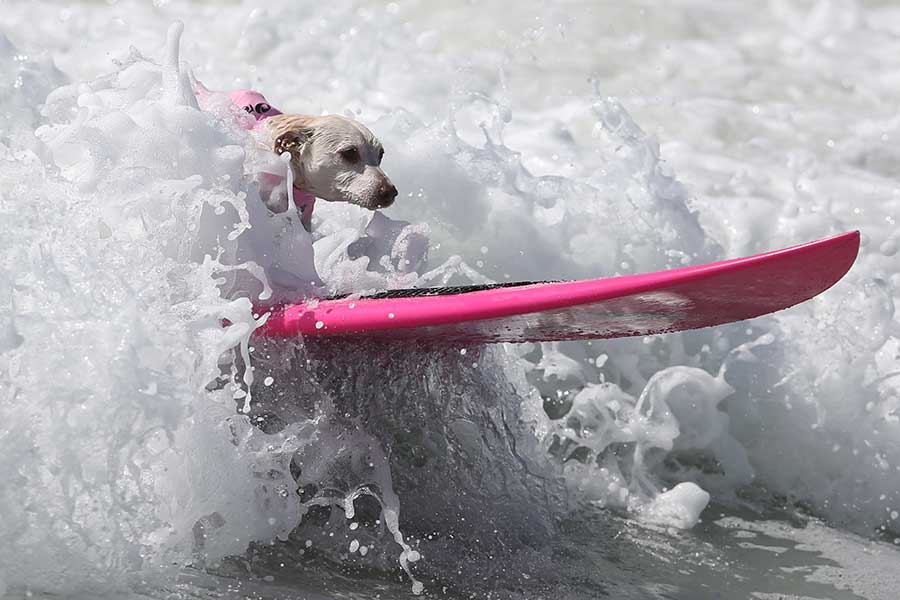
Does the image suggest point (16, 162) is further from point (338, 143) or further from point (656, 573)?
point (656, 573)

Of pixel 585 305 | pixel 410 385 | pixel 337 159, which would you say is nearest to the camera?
pixel 585 305

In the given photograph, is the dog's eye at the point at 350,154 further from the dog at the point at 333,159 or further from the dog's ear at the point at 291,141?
the dog's ear at the point at 291,141

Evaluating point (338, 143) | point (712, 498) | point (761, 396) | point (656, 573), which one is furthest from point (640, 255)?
point (338, 143)

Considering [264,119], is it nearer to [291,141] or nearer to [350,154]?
[291,141]

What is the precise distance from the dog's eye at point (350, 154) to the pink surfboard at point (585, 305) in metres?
0.34

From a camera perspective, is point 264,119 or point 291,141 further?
point 264,119

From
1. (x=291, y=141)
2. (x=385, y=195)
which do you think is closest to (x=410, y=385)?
(x=385, y=195)

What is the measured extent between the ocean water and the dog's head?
0.28 feet

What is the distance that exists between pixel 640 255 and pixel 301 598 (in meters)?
2.46

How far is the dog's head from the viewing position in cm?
288

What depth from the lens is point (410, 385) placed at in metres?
3.11

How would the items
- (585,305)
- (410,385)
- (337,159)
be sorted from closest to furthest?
(585,305), (337,159), (410,385)

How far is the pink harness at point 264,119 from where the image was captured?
3029 millimetres

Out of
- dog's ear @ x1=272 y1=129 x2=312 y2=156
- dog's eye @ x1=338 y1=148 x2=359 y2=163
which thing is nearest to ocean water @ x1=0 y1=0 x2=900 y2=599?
dog's ear @ x1=272 y1=129 x2=312 y2=156
